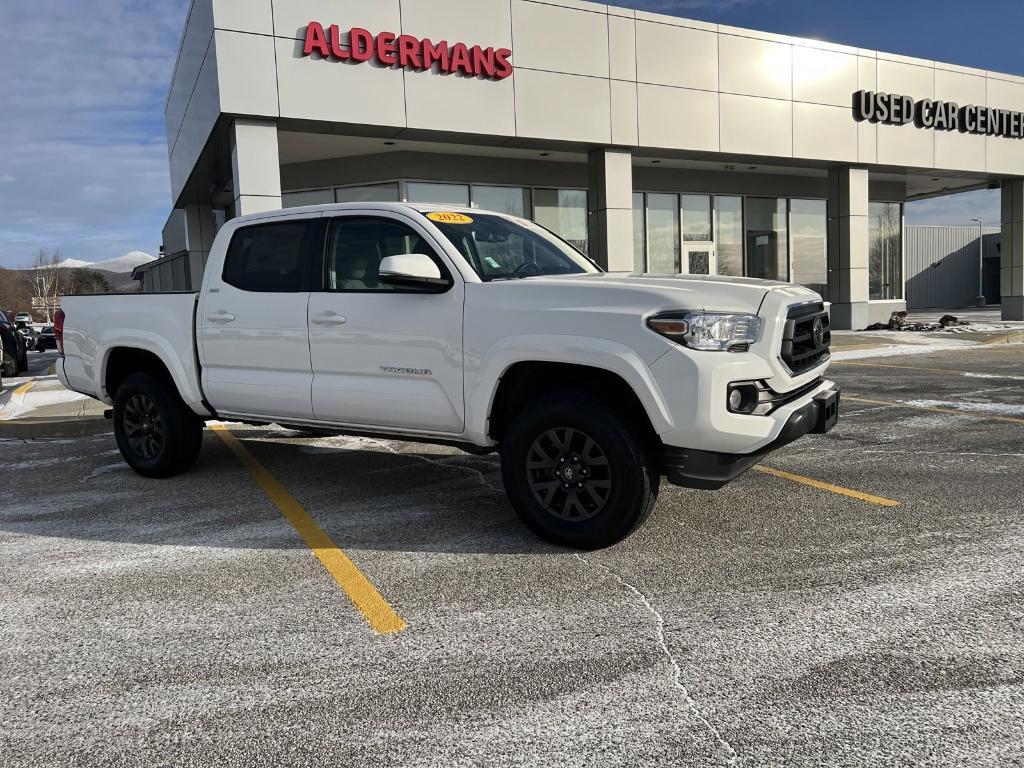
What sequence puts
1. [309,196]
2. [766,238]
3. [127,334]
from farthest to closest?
[766,238] < [309,196] < [127,334]

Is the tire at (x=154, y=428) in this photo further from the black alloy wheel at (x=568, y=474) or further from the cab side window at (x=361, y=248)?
the black alloy wheel at (x=568, y=474)

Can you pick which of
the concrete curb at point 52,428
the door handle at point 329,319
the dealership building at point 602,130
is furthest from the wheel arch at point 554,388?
the dealership building at point 602,130

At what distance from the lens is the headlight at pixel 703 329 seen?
4020mm

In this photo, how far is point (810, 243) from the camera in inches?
979

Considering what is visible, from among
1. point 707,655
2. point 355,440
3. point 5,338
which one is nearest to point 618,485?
point 707,655

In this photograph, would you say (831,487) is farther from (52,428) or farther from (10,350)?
(10,350)

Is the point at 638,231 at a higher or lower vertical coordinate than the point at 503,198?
lower

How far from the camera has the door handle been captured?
5.15 m

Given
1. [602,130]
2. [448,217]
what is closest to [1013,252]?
[602,130]

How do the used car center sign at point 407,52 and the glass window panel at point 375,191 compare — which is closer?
the used car center sign at point 407,52

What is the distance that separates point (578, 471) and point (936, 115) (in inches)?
873

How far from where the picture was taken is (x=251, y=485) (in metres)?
6.19

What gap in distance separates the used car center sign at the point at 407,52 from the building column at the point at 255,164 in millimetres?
1575

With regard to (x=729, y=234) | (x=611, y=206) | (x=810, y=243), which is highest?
(x=611, y=206)
